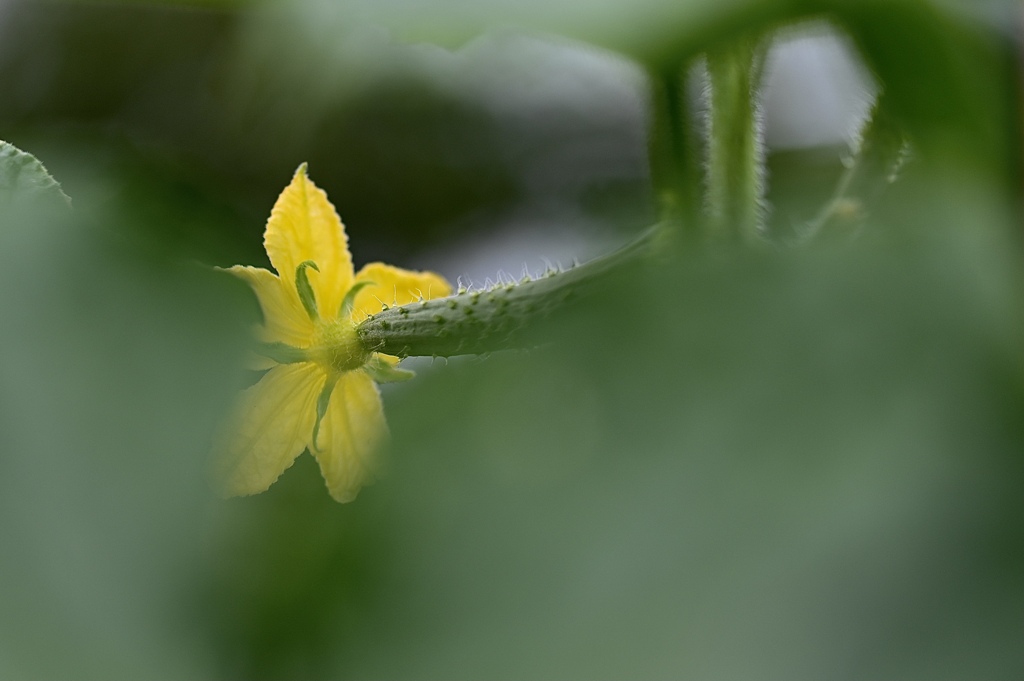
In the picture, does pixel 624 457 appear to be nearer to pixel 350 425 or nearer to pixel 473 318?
pixel 473 318

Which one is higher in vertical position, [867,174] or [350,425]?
[867,174]

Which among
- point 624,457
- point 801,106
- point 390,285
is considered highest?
point 801,106

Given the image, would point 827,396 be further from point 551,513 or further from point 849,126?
point 849,126

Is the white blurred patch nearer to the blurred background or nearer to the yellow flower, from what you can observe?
the yellow flower

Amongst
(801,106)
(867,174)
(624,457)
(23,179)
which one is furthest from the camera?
(801,106)

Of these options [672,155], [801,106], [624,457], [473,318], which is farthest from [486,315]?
[801,106]

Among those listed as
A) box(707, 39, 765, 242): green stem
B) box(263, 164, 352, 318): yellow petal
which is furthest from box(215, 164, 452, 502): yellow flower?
box(707, 39, 765, 242): green stem

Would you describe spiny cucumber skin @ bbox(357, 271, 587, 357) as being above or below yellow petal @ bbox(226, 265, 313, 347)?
below
